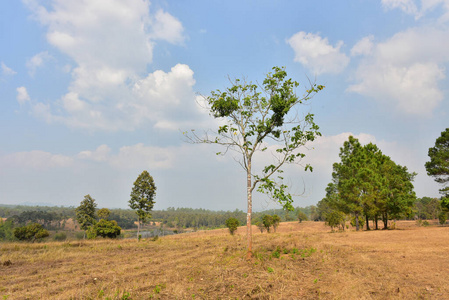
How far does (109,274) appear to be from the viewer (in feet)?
38.5

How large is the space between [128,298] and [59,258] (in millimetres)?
14847

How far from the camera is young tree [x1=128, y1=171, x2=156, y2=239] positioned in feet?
126

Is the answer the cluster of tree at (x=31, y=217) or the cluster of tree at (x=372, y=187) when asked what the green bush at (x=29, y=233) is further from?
the cluster of tree at (x=31, y=217)

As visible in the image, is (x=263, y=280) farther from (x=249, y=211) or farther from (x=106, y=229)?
(x=106, y=229)

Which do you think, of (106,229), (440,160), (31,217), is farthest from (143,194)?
(31,217)

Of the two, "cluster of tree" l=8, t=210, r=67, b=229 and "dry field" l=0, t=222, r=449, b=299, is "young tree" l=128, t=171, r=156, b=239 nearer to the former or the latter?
"dry field" l=0, t=222, r=449, b=299

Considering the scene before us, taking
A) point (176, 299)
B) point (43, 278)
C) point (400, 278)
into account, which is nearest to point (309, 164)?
point (400, 278)

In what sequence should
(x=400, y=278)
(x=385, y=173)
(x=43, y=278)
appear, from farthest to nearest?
1. (x=385, y=173)
2. (x=43, y=278)
3. (x=400, y=278)

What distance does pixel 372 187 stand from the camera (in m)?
33.1

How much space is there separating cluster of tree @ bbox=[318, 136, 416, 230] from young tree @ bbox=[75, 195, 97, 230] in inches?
1980

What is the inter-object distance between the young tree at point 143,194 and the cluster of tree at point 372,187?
31756 millimetres

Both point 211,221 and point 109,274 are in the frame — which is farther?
point 211,221

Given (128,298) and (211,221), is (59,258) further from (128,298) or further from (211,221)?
(211,221)

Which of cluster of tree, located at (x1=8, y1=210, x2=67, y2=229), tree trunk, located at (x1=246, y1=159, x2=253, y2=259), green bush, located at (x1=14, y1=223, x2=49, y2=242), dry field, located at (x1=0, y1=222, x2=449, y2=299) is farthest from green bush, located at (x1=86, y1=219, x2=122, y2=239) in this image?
cluster of tree, located at (x1=8, y1=210, x2=67, y2=229)
